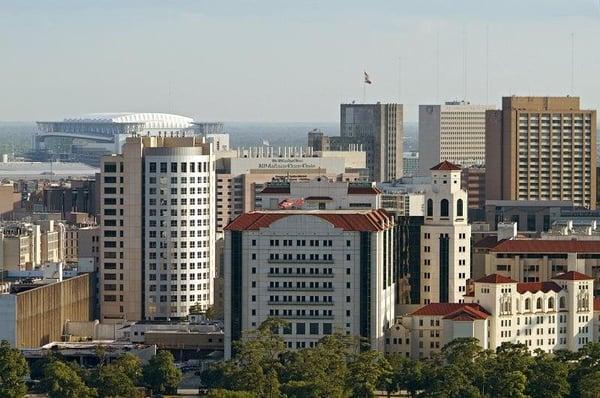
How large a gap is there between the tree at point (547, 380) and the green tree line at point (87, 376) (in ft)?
49.1

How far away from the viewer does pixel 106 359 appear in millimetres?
120500

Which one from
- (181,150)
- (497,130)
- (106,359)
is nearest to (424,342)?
(106,359)

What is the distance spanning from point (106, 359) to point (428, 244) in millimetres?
16644

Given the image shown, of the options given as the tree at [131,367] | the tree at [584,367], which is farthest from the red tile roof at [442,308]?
the tree at [131,367]

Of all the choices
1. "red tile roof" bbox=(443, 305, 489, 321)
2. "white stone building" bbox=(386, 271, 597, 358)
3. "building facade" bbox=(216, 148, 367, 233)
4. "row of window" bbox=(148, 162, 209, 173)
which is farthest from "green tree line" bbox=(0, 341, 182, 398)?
"building facade" bbox=(216, 148, 367, 233)

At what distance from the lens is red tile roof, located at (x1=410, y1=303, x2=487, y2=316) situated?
396ft

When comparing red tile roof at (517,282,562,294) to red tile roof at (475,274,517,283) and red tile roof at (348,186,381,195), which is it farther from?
red tile roof at (348,186,381,195)

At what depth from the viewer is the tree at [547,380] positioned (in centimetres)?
11069

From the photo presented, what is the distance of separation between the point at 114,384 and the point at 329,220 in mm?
14311

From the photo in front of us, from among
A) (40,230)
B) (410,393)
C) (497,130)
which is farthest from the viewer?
(497,130)

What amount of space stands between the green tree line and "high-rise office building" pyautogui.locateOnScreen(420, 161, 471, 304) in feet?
49.3

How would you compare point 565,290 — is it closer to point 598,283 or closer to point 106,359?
point 598,283

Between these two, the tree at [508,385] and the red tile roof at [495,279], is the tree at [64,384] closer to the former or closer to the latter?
the tree at [508,385]

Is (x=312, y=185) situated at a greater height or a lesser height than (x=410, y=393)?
greater
